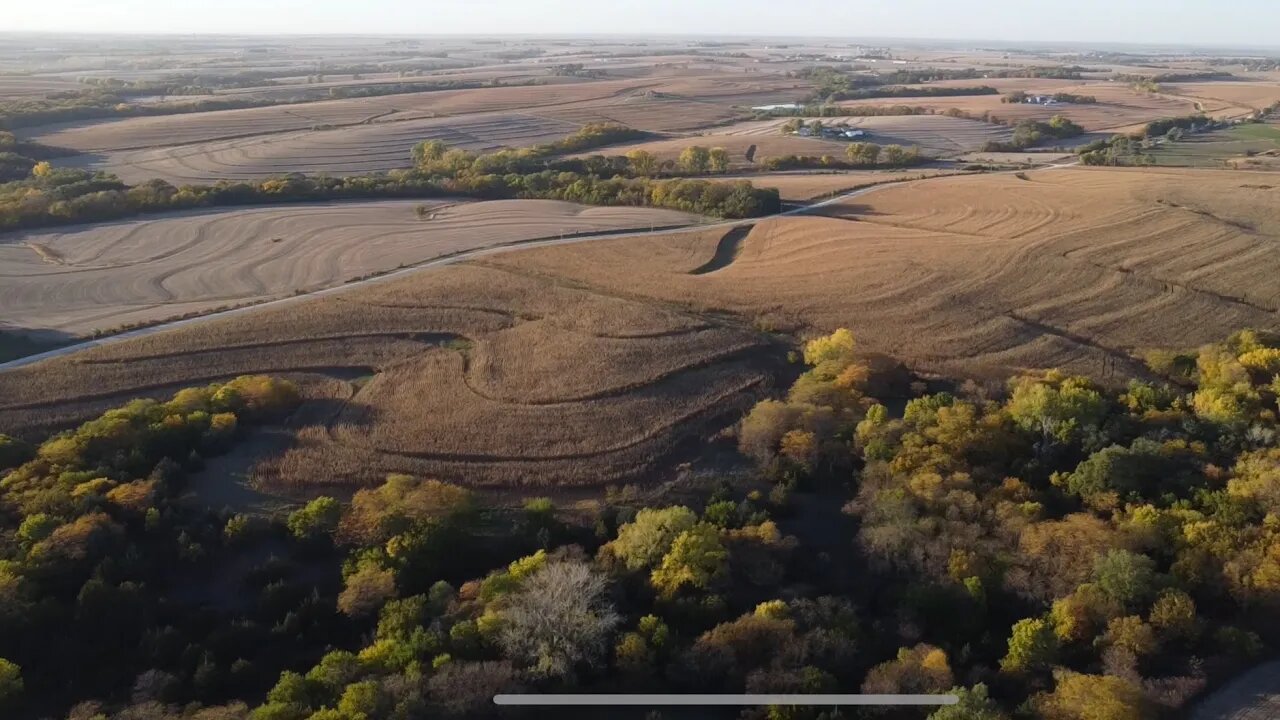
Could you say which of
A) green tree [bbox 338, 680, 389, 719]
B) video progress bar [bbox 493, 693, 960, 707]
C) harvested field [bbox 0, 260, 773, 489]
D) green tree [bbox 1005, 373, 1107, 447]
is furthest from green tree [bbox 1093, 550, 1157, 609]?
green tree [bbox 338, 680, 389, 719]

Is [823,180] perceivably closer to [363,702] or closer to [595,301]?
[595,301]

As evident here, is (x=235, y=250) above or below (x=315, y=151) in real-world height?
below

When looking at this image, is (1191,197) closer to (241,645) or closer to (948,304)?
(948,304)

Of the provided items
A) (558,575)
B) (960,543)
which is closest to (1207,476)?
(960,543)

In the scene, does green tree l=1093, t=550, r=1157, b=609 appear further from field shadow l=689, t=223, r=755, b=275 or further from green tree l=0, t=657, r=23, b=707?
field shadow l=689, t=223, r=755, b=275

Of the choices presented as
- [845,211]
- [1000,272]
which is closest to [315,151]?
[845,211]

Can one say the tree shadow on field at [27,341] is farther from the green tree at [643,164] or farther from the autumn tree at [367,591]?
the green tree at [643,164]
